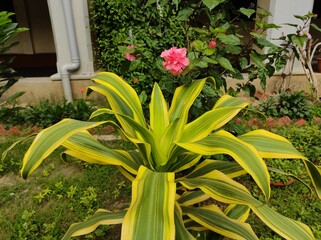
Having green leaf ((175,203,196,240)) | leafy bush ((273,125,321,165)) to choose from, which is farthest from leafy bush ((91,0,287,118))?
leafy bush ((273,125,321,165))

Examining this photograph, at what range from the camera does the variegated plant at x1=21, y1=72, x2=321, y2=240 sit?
1.07 metres

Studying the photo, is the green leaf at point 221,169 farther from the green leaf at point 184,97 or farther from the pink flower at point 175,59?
the pink flower at point 175,59

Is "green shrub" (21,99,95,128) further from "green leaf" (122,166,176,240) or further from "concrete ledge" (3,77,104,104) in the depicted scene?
"green leaf" (122,166,176,240)

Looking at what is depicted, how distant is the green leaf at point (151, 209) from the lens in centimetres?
102

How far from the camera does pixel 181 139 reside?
146cm

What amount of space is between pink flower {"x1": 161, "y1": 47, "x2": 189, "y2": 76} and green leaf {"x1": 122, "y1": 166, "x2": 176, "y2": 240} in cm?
66

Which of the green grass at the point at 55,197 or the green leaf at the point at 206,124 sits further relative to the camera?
A: the green grass at the point at 55,197

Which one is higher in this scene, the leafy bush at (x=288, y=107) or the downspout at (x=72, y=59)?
the downspout at (x=72, y=59)

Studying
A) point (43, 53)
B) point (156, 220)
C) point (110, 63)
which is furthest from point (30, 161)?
point (43, 53)

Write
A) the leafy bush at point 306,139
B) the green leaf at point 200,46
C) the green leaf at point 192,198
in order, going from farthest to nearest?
the leafy bush at point 306,139, the green leaf at point 200,46, the green leaf at point 192,198

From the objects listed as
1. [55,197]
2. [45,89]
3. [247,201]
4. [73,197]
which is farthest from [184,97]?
[45,89]

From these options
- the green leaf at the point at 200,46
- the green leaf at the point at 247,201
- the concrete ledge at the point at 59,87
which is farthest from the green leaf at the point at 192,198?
the concrete ledge at the point at 59,87

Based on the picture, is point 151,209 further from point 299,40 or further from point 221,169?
point 299,40

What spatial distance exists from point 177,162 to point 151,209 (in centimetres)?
45
